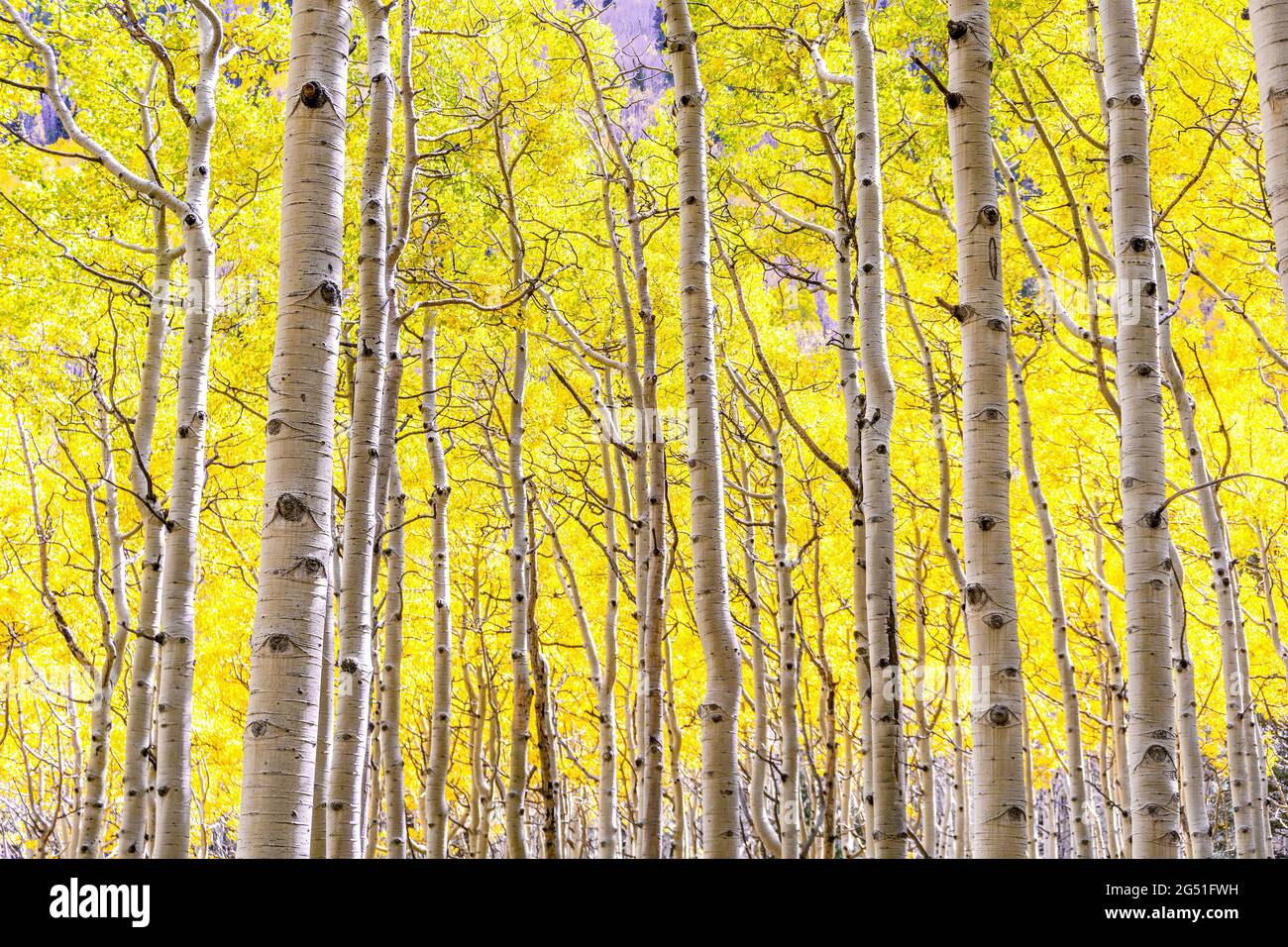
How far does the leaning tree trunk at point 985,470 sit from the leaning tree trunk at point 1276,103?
130 centimetres

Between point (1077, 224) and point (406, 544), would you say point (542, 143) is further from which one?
point (406, 544)

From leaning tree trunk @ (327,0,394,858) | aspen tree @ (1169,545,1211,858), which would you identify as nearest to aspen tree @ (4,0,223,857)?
leaning tree trunk @ (327,0,394,858)

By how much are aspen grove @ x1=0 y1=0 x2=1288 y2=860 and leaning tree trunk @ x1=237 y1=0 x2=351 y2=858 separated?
0.01 meters

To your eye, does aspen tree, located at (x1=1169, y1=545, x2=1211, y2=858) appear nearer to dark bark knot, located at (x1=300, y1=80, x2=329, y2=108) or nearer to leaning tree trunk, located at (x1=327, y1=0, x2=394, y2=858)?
leaning tree trunk, located at (x1=327, y1=0, x2=394, y2=858)

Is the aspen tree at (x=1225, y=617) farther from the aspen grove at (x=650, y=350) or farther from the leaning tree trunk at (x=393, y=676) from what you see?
the leaning tree trunk at (x=393, y=676)

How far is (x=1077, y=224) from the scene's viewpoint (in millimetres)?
6113

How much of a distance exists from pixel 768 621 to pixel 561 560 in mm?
5105

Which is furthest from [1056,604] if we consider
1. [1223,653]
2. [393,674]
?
[393,674]

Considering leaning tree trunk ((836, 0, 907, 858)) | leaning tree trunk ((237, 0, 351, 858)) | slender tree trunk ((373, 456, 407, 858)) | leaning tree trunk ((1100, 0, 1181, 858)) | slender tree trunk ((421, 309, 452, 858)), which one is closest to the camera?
leaning tree trunk ((237, 0, 351, 858))

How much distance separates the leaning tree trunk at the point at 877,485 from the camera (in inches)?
191

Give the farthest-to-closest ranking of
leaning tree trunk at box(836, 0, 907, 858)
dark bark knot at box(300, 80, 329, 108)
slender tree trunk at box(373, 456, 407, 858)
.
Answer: slender tree trunk at box(373, 456, 407, 858) → leaning tree trunk at box(836, 0, 907, 858) → dark bark knot at box(300, 80, 329, 108)

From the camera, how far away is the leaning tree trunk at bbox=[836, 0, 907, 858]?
484 cm

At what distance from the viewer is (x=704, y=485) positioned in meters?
4.68
